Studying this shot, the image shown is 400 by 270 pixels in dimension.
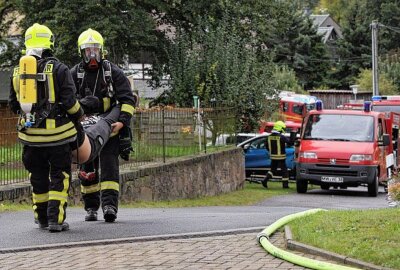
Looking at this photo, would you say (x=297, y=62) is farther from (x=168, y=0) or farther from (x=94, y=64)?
(x=94, y=64)

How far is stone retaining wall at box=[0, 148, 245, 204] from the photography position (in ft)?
51.2

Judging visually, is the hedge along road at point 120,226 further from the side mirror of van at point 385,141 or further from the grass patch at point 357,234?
the side mirror of van at point 385,141

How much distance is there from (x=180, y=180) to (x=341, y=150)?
4952 mm

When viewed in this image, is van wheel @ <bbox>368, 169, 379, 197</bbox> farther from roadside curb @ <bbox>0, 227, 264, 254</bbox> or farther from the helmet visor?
the helmet visor

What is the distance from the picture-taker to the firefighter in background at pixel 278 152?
84.8ft

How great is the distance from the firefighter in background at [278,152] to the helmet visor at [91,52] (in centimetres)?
1562

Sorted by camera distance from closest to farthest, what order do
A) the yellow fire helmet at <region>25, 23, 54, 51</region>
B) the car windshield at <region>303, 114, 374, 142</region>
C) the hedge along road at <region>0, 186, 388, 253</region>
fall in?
the hedge along road at <region>0, 186, 388, 253</region> → the yellow fire helmet at <region>25, 23, 54, 51</region> → the car windshield at <region>303, 114, 374, 142</region>

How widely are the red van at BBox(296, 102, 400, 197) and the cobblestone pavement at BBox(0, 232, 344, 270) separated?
14.3m

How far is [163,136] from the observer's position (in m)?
20.2

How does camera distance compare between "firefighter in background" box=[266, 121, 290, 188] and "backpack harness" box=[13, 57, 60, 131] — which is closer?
"backpack harness" box=[13, 57, 60, 131]

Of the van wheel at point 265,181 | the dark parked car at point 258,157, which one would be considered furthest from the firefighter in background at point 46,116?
the dark parked car at point 258,157

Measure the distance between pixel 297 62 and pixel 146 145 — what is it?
190 ft

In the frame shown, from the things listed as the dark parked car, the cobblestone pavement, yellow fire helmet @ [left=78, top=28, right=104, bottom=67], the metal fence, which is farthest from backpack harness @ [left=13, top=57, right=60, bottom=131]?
the dark parked car

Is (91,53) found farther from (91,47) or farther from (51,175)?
(51,175)
